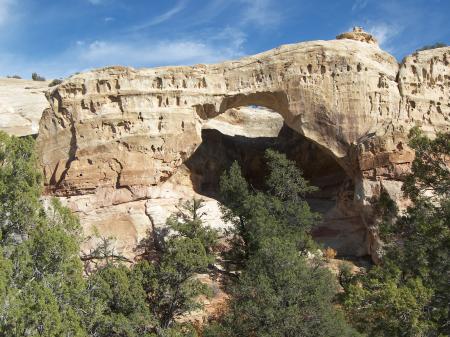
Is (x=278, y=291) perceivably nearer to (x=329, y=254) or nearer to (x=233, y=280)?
(x=233, y=280)

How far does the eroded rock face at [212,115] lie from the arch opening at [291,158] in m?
0.44

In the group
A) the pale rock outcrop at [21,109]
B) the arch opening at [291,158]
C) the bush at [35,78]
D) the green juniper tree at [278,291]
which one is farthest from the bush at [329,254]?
the bush at [35,78]

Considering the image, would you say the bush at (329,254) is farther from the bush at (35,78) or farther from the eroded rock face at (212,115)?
the bush at (35,78)

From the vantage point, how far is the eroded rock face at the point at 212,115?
2197 cm

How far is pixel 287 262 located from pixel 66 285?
736 cm

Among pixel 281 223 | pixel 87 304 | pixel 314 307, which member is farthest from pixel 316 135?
pixel 87 304

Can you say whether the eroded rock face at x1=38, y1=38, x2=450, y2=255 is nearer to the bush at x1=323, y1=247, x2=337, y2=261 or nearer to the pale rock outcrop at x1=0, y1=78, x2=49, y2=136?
the bush at x1=323, y1=247, x2=337, y2=261

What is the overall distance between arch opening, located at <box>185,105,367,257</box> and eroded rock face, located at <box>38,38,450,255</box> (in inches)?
17.1

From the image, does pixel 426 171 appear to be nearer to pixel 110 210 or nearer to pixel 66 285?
pixel 66 285

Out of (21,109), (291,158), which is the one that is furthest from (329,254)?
(21,109)

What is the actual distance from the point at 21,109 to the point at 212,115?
20866 millimetres

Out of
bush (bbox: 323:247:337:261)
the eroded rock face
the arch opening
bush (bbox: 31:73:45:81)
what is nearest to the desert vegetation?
bush (bbox: 323:247:337:261)

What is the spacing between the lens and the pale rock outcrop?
113 ft

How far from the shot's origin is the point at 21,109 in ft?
126
